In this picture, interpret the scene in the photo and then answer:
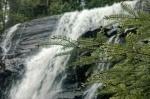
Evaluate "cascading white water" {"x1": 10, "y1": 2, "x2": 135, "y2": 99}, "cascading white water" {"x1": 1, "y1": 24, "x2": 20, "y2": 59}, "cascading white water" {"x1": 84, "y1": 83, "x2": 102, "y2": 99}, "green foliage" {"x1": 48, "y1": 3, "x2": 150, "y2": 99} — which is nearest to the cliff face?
"cascading white water" {"x1": 1, "y1": 24, "x2": 20, "y2": 59}

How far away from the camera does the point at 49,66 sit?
14430 mm

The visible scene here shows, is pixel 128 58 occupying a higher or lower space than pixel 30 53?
higher

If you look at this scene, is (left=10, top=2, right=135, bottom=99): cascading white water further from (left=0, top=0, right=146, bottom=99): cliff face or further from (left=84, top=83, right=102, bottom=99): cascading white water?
(left=84, top=83, right=102, bottom=99): cascading white water

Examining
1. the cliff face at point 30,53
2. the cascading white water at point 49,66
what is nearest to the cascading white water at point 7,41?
the cliff face at point 30,53

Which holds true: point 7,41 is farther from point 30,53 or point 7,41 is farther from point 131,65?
point 131,65

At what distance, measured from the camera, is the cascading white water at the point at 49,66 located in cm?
1344

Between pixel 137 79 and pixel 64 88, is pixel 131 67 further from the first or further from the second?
pixel 64 88

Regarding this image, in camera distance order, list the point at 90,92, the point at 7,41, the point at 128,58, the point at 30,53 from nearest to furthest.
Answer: the point at 128,58 < the point at 90,92 < the point at 30,53 < the point at 7,41

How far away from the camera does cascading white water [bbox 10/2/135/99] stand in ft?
44.1

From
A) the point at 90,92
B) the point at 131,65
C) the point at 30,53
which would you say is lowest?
the point at 30,53

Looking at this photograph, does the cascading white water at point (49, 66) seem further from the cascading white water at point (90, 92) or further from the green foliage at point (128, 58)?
the green foliage at point (128, 58)

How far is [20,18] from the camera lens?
85.0 ft

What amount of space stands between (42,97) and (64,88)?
1066 mm

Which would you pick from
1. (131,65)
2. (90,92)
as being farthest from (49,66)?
(131,65)
